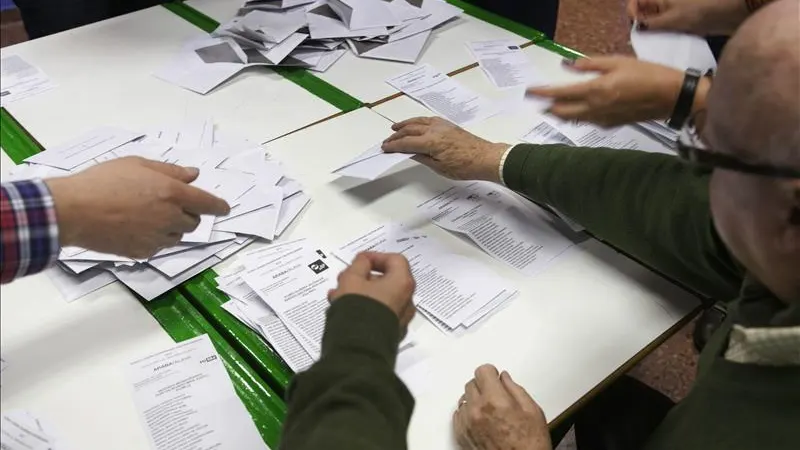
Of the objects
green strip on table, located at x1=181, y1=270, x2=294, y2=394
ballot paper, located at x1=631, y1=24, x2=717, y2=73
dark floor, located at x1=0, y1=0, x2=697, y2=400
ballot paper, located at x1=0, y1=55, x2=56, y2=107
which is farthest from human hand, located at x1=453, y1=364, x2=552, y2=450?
dark floor, located at x1=0, y1=0, x2=697, y2=400

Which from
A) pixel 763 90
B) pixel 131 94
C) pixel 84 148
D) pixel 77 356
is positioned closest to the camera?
pixel 763 90

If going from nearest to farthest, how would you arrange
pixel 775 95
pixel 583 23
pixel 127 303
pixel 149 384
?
pixel 775 95, pixel 149 384, pixel 127 303, pixel 583 23

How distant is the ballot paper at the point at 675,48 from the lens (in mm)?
1508

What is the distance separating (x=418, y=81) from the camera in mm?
1558

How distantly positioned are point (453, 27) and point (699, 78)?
0.84 metres

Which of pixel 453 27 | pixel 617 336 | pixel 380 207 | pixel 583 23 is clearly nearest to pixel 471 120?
pixel 380 207

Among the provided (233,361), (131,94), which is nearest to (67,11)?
(131,94)

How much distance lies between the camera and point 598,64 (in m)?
1.11

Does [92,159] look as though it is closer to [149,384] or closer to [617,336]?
[149,384]

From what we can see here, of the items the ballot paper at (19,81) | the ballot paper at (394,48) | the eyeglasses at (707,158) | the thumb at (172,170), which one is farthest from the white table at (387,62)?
the eyeglasses at (707,158)

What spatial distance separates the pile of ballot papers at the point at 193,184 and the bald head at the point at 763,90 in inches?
27.4

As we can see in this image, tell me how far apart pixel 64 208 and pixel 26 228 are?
46 millimetres

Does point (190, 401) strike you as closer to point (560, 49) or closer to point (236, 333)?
point (236, 333)

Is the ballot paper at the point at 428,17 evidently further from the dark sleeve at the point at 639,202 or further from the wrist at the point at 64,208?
the wrist at the point at 64,208
